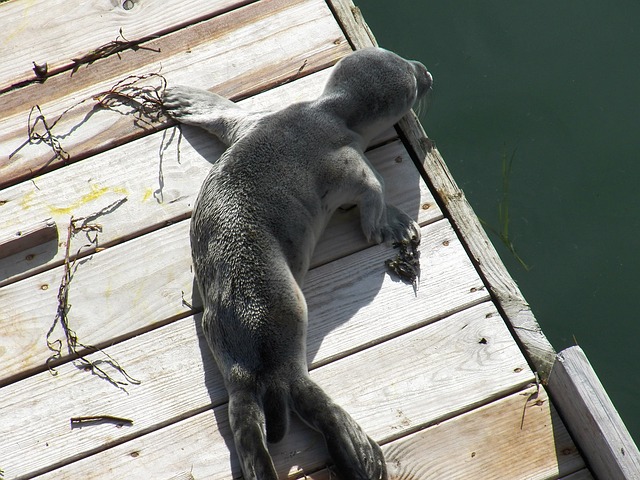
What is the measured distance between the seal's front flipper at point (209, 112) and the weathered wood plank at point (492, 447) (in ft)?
5.19

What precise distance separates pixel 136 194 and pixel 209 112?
54 cm

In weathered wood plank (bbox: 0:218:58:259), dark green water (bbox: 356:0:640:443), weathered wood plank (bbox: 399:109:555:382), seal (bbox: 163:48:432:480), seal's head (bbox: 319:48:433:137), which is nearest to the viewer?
seal (bbox: 163:48:432:480)

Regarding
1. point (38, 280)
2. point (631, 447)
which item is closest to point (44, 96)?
point (38, 280)

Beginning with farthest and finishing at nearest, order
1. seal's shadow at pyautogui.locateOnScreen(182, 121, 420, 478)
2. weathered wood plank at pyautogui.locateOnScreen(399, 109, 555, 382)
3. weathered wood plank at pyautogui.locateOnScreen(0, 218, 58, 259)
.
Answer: weathered wood plank at pyautogui.locateOnScreen(0, 218, 58, 259)
weathered wood plank at pyautogui.locateOnScreen(399, 109, 555, 382)
seal's shadow at pyautogui.locateOnScreen(182, 121, 420, 478)

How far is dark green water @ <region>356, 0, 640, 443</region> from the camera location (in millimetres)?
4520

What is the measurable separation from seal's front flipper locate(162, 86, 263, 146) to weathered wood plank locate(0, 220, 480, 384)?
564 millimetres

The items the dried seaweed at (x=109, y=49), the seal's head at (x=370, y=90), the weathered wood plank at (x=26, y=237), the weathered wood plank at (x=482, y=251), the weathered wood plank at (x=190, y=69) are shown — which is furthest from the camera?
the dried seaweed at (x=109, y=49)

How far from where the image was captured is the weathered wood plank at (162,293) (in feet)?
10.6

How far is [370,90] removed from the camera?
3.60m

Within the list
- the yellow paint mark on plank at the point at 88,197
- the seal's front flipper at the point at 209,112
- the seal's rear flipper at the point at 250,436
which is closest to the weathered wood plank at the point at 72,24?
the seal's front flipper at the point at 209,112

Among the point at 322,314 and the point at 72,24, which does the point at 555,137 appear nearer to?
the point at 322,314

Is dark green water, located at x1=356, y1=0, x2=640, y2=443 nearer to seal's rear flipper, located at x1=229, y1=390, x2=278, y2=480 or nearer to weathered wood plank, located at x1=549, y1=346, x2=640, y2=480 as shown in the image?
weathered wood plank, located at x1=549, y1=346, x2=640, y2=480

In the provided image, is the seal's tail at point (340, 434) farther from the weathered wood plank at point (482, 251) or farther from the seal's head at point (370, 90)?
the seal's head at point (370, 90)

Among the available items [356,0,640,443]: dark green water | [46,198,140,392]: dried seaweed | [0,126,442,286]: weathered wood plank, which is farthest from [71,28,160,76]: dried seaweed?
[356,0,640,443]: dark green water
